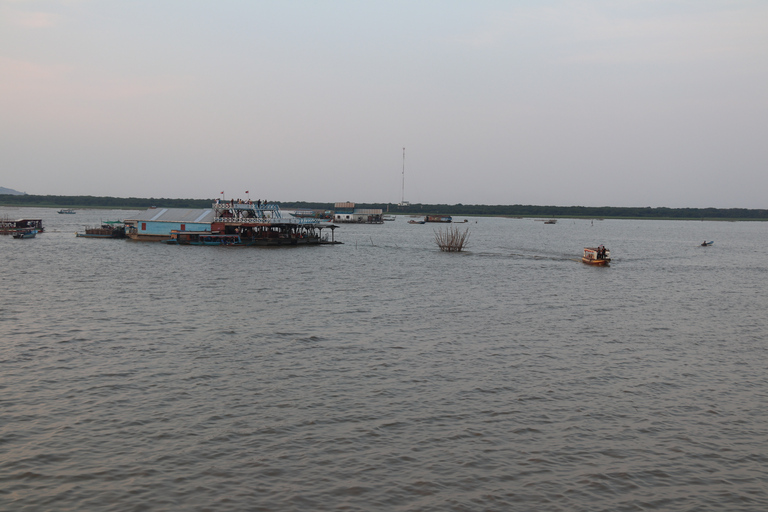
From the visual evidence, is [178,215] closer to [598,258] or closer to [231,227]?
[231,227]

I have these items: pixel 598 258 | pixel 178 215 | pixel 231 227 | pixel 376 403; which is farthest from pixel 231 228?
pixel 376 403

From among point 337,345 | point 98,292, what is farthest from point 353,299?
point 98,292

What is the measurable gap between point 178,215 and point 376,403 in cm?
8739

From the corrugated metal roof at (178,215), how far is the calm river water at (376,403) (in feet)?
177

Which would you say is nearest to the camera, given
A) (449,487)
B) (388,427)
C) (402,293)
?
(449,487)

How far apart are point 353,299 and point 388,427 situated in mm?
24199

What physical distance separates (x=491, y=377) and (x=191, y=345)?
13.2m

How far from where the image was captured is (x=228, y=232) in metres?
90.8

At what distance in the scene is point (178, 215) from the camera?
323 feet

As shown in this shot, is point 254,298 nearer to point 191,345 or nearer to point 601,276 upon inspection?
point 191,345

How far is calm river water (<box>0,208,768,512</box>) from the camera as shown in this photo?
13336 mm

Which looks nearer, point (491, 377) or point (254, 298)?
point (491, 377)

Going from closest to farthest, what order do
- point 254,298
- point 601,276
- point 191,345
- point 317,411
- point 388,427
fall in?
point 388,427, point 317,411, point 191,345, point 254,298, point 601,276

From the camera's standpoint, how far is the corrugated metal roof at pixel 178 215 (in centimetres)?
9506
